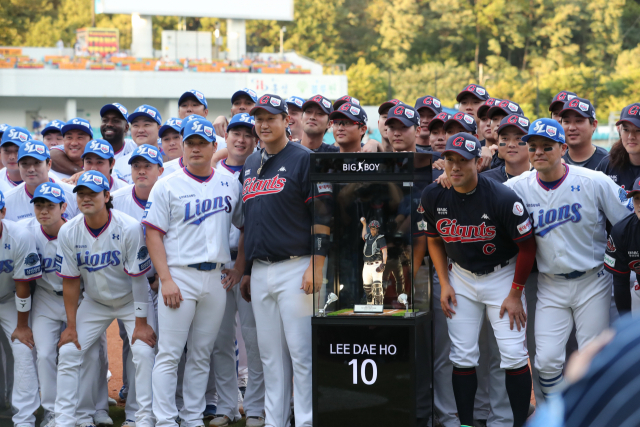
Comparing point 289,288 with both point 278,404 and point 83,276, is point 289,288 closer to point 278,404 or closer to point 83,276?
point 278,404

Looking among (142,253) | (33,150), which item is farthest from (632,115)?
(33,150)

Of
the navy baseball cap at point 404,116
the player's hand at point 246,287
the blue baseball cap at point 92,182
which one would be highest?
the navy baseball cap at point 404,116

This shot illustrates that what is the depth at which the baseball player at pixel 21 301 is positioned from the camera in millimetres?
5164

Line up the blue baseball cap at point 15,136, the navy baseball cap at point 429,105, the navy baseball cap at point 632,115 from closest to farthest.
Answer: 1. the navy baseball cap at point 632,115
2. the blue baseball cap at point 15,136
3. the navy baseball cap at point 429,105

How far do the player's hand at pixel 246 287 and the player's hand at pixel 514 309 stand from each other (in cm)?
188

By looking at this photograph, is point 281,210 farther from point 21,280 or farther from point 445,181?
point 21,280

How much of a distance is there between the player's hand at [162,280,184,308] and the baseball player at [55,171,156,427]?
271 millimetres

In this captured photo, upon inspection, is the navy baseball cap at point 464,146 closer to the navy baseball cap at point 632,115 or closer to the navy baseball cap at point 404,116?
the navy baseball cap at point 404,116

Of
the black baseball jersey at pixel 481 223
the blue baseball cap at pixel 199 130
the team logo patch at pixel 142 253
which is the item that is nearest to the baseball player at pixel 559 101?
the black baseball jersey at pixel 481 223

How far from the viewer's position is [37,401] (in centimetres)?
523

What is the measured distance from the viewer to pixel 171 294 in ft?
15.9

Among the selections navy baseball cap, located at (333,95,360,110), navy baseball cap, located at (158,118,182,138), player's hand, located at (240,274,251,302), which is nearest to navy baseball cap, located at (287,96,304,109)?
navy baseball cap, located at (333,95,360,110)

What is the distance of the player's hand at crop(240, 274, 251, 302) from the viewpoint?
17.1 ft

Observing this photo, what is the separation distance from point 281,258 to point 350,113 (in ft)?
4.63
